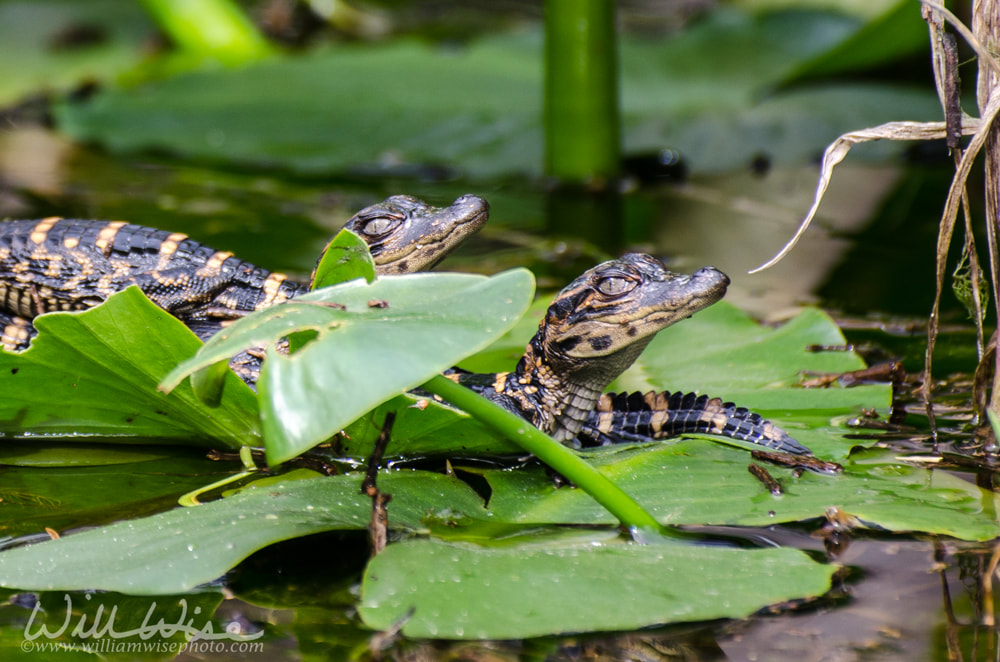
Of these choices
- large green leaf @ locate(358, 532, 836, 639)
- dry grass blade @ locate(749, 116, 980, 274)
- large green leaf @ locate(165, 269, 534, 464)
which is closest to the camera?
large green leaf @ locate(165, 269, 534, 464)

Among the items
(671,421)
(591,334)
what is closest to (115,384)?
(591,334)

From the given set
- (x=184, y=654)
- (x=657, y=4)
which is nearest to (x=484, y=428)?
(x=184, y=654)

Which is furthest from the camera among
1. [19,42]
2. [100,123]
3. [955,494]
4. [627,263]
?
[19,42]

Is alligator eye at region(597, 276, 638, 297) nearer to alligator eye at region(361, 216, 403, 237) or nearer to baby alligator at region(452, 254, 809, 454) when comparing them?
baby alligator at region(452, 254, 809, 454)

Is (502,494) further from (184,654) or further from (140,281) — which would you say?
(140,281)

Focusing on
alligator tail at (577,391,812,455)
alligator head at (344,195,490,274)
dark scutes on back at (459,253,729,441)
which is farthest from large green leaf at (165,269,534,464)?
alligator head at (344,195,490,274)
